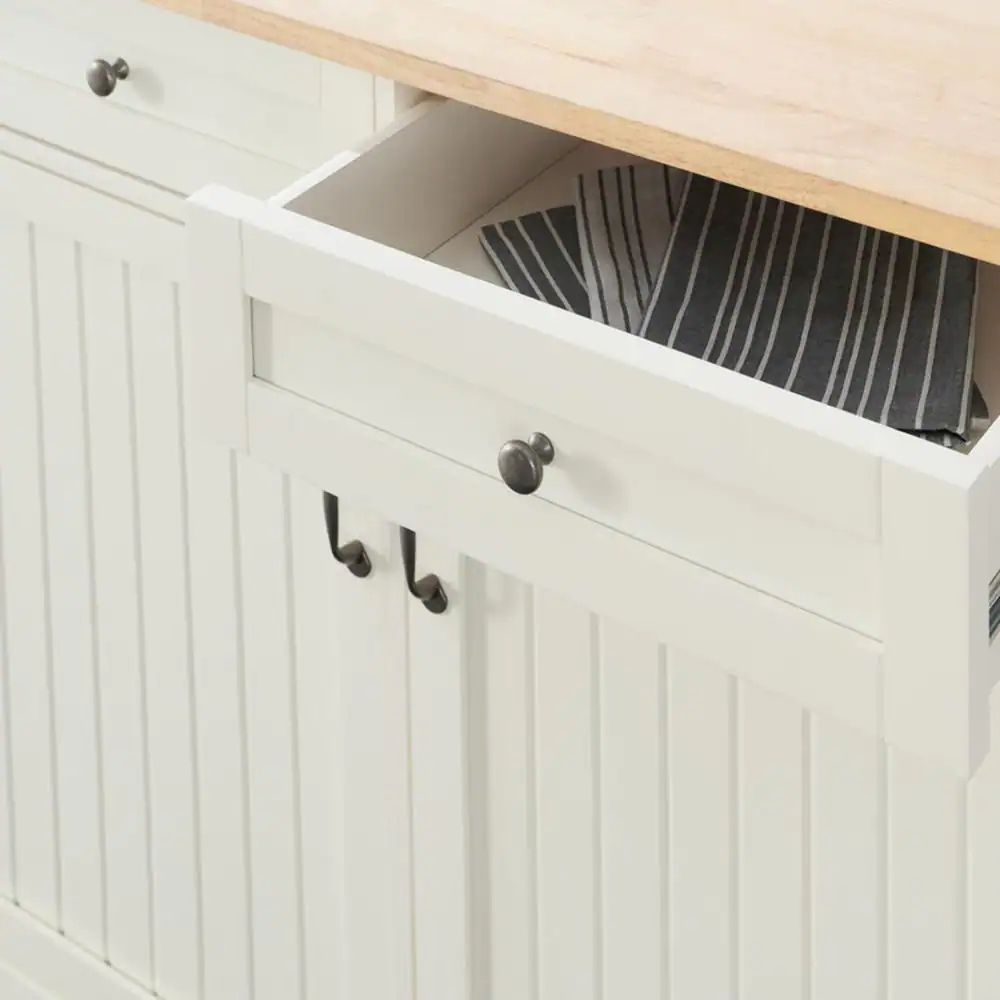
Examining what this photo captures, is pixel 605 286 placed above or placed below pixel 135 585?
above

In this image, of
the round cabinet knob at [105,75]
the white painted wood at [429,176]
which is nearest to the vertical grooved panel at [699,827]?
the white painted wood at [429,176]

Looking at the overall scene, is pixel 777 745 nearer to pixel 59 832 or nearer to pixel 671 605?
pixel 671 605

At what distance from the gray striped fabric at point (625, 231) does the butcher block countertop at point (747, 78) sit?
0.35 feet

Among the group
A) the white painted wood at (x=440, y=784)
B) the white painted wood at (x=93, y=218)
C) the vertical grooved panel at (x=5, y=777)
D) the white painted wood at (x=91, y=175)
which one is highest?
the white painted wood at (x=91, y=175)

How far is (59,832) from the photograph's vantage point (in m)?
1.60

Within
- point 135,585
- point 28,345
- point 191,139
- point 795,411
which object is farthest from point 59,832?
point 795,411

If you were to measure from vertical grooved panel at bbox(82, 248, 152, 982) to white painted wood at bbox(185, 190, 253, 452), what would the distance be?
1.09 ft

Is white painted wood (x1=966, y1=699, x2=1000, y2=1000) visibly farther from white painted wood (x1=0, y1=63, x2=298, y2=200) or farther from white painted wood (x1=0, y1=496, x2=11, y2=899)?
white painted wood (x1=0, y1=496, x2=11, y2=899)

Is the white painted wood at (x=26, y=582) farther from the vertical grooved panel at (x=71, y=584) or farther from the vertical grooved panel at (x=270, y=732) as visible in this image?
the vertical grooved panel at (x=270, y=732)

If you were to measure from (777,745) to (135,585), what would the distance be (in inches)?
21.4

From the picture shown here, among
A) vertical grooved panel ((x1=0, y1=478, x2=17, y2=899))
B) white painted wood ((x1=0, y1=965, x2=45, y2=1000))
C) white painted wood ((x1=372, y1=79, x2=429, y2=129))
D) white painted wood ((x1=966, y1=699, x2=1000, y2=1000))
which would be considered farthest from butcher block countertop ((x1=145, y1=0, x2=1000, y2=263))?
white painted wood ((x1=0, y1=965, x2=45, y2=1000))

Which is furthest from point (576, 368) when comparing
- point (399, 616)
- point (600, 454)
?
point (399, 616)

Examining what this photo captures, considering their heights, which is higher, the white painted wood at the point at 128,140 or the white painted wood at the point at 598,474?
the white painted wood at the point at 128,140

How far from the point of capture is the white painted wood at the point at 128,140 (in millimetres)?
1174
